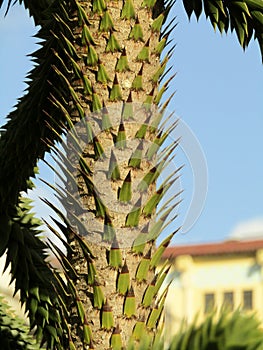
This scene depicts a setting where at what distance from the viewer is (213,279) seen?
2691cm

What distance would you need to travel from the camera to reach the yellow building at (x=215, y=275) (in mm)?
26188

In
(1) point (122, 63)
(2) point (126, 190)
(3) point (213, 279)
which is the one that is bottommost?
(2) point (126, 190)

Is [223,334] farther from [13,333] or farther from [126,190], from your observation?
[13,333]

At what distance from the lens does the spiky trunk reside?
356 centimetres

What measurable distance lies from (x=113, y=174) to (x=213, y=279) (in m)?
23.6

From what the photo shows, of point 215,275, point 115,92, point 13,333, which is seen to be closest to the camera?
point 115,92

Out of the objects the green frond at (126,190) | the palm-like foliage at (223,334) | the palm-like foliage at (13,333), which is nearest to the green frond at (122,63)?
the green frond at (126,190)

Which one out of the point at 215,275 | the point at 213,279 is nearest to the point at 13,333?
the point at 213,279

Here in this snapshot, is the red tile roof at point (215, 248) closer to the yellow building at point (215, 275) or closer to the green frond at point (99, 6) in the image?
the yellow building at point (215, 275)

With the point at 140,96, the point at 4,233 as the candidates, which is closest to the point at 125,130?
Result: the point at 140,96

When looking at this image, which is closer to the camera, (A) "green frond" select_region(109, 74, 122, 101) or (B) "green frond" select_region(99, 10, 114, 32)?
(A) "green frond" select_region(109, 74, 122, 101)

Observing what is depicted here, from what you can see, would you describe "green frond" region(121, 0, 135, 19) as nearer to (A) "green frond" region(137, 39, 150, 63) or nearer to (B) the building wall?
(A) "green frond" region(137, 39, 150, 63)

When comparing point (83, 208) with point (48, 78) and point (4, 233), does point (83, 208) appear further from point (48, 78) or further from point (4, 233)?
point (4, 233)

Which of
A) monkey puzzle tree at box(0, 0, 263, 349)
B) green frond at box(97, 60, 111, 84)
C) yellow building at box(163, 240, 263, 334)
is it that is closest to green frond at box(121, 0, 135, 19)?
monkey puzzle tree at box(0, 0, 263, 349)
